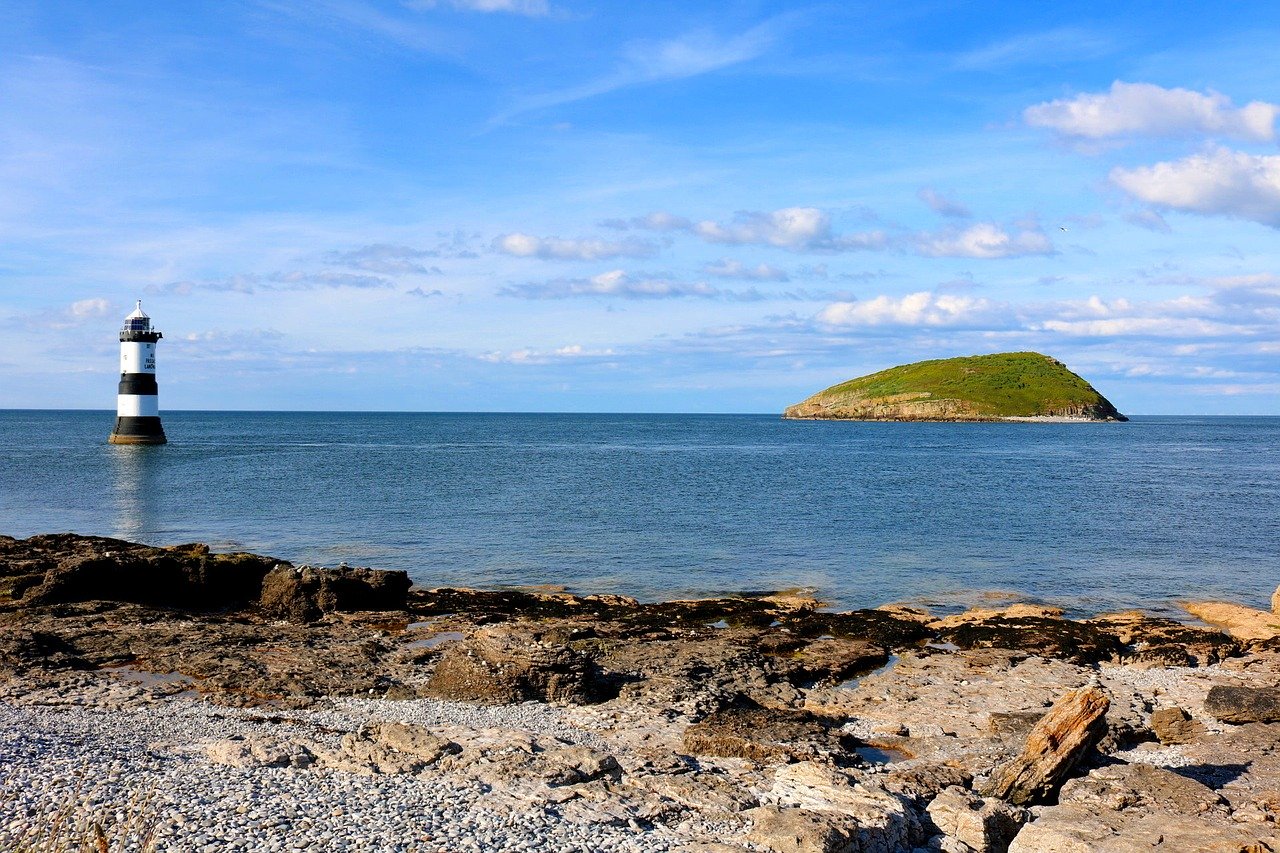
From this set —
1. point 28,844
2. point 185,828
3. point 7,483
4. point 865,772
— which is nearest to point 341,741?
point 185,828

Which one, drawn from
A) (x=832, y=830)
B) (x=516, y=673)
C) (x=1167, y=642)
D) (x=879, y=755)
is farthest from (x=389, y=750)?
(x=1167, y=642)

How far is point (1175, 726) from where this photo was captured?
16.1m

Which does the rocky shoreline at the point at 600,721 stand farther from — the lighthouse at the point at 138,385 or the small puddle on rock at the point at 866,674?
the lighthouse at the point at 138,385

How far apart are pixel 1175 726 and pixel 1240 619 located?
429 inches

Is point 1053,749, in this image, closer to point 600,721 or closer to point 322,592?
point 600,721

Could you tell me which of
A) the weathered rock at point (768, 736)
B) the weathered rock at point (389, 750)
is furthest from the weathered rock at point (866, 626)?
the weathered rock at point (389, 750)

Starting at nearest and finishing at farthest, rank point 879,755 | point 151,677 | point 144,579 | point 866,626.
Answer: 1. point 879,755
2. point 151,677
3. point 866,626
4. point 144,579

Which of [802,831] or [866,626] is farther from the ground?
[802,831]

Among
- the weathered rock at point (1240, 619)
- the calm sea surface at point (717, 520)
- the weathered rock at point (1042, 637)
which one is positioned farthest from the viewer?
the calm sea surface at point (717, 520)

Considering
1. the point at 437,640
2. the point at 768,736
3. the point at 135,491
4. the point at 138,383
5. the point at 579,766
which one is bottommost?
the point at 437,640

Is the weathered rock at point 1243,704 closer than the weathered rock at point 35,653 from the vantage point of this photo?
Yes

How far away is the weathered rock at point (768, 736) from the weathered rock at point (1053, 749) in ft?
7.79

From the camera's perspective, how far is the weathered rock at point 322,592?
80.7 ft

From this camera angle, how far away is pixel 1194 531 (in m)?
42.5
